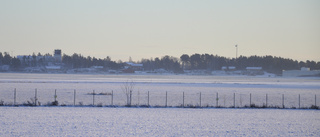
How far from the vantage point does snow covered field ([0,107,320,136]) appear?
19.5 meters

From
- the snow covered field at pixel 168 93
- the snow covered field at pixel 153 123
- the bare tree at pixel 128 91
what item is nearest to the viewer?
the snow covered field at pixel 153 123

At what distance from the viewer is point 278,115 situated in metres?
27.6

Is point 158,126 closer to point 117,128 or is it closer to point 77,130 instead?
point 117,128

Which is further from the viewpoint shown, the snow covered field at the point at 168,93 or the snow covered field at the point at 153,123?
the snow covered field at the point at 168,93

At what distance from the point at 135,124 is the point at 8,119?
26.2ft

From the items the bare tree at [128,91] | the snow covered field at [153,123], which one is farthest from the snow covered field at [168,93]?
the snow covered field at [153,123]

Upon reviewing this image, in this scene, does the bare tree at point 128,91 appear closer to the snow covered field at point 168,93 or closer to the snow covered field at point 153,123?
the snow covered field at point 168,93

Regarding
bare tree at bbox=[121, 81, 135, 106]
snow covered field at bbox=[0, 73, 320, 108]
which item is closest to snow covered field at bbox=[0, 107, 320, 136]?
bare tree at bbox=[121, 81, 135, 106]

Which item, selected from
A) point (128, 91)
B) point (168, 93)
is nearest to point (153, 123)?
point (168, 93)

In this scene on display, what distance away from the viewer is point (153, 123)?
22656mm

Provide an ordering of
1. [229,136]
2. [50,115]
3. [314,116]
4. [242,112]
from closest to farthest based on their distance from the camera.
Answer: [229,136]
[50,115]
[314,116]
[242,112]

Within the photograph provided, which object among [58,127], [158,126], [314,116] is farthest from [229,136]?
[314,116]

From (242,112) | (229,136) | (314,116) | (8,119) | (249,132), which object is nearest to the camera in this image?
(229,136)

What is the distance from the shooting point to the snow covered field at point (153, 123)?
19500 millimetres
